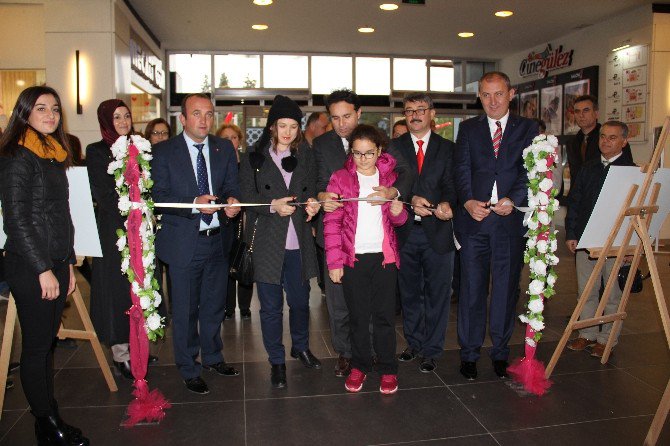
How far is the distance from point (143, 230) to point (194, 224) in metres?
0.38

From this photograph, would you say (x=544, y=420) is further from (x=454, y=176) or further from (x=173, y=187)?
(x=173, y=187)

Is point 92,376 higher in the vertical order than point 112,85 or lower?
lower

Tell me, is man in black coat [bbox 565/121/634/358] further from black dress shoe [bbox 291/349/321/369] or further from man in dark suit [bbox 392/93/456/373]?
black dress shoe [bbox 291/349/321/369]

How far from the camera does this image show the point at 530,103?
13898mm

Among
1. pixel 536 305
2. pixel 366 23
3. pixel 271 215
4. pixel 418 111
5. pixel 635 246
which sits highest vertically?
pixel 366 23

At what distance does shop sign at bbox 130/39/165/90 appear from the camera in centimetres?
988

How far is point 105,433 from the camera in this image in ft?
10.9

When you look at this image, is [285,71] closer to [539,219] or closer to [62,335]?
[539,219]

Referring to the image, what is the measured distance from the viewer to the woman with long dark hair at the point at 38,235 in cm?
284

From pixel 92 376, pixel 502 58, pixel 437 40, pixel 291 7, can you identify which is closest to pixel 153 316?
pixel 92 376

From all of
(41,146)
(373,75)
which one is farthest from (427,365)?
(373,75)

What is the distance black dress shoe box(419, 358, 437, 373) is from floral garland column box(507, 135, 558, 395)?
590 mm

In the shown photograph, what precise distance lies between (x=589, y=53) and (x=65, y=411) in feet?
38.2

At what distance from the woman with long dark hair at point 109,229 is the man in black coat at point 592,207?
3.54 metres
